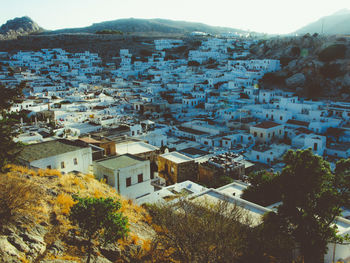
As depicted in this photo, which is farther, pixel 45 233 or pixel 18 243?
pixel 45 233

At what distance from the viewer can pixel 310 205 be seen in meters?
9.30

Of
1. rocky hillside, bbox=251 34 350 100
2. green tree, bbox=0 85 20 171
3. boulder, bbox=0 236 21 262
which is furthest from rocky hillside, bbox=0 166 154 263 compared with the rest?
rocky hillside, bbox=251 34 350 100

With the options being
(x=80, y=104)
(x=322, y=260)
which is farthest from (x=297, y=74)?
(x=322, y=260)

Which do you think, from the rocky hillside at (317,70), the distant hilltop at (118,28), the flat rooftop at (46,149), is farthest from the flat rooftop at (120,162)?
the distant hilltop at (118,28)

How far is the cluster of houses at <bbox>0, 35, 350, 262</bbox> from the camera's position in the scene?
51.3 ft

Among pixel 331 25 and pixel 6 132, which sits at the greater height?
pixel 331 25

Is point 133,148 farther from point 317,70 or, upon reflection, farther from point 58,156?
point 317,70

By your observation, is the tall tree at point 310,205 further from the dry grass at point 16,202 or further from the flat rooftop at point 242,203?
the dry grass at point 16,202

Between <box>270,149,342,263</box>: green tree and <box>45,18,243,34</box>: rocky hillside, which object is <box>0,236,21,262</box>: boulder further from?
<box>45,18,243,34</box>: rocky hillside

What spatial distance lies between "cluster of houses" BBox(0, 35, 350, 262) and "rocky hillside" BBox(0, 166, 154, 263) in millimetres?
3981

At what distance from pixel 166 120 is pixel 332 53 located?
36050 millimetres

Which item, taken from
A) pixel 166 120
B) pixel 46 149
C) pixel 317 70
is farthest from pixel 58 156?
pixel 317 70

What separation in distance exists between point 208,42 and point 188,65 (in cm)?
1789

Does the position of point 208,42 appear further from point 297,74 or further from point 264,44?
point 297,74
